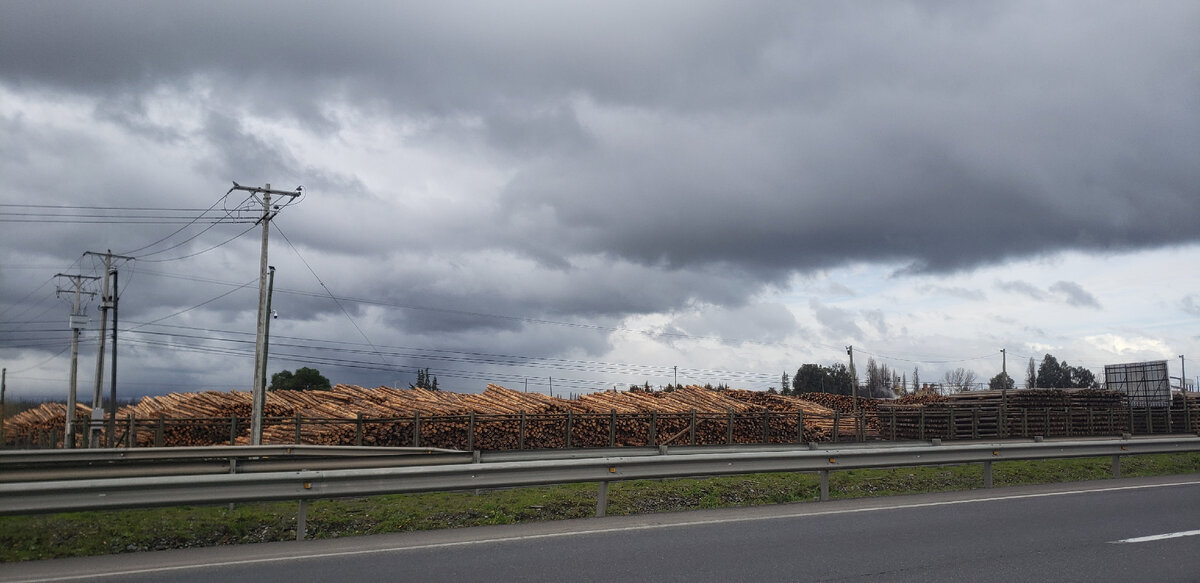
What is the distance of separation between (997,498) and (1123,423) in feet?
111

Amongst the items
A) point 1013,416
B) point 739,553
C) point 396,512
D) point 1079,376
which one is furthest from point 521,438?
point 1079,376

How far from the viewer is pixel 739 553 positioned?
340 inches

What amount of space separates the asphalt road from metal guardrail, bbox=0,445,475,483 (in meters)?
4.18

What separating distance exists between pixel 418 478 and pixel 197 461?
23.5ft

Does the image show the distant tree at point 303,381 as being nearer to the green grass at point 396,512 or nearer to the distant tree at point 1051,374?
the green grass at point 396,512

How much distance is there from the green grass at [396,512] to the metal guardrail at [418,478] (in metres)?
0.75

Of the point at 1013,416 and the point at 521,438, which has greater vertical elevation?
the point at 1013,416

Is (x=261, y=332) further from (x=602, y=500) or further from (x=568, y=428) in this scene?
(x=602, y=500)

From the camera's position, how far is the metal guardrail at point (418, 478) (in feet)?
28.7

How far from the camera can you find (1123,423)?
41.3 metres

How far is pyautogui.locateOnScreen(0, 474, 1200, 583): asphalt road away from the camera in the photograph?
25.3 ft

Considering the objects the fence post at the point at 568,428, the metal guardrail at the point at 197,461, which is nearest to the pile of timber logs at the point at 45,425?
the fence post at the point at 568,428

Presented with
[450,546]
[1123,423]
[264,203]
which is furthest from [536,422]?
[1123,423]

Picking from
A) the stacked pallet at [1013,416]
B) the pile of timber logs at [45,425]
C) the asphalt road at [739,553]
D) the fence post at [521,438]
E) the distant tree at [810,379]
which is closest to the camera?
the asphalt road at [739,553]
